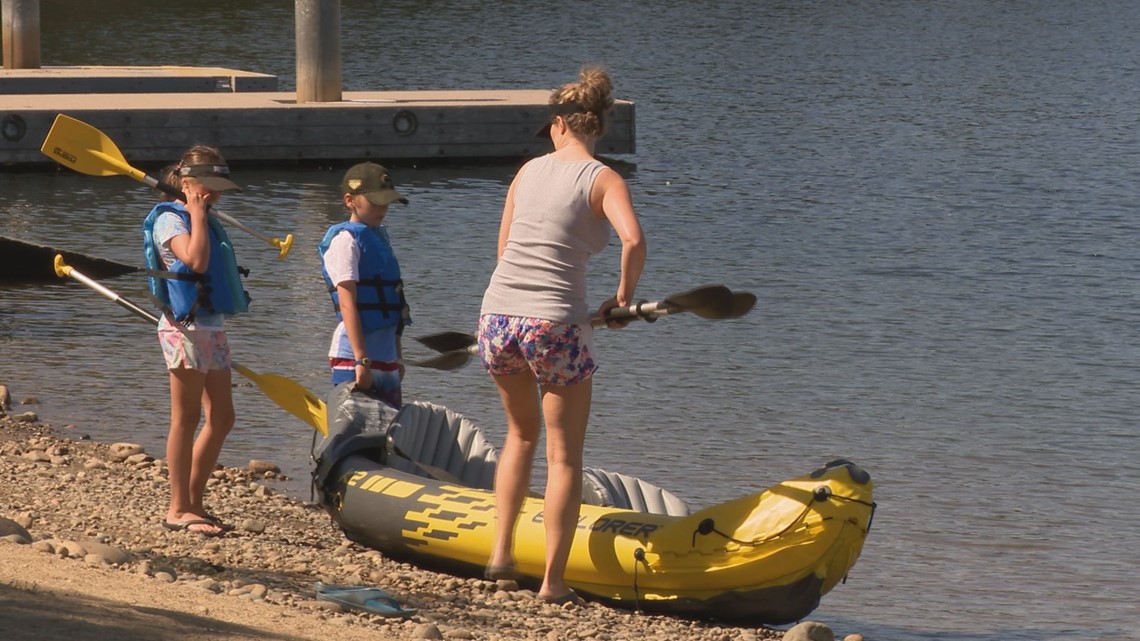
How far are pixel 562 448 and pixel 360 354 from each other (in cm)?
115

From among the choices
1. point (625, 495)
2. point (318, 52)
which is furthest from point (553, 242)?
point (318, 52)

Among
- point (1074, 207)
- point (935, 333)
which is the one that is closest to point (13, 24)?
point (1074, 207)

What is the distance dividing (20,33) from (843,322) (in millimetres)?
15513

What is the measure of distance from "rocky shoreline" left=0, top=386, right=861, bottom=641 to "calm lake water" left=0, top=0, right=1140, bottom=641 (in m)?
0.83

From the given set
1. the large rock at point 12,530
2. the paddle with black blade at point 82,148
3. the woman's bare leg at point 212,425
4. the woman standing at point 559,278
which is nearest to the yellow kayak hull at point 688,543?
the woman standing at point 559,278

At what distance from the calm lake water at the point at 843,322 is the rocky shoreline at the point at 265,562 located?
0.83 metres

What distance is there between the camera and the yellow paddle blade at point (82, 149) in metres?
7.51

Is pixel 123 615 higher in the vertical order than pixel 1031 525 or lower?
higher

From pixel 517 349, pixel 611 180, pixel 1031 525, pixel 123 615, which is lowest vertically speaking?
pixel 1031 525

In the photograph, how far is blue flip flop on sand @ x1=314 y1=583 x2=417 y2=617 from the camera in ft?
17.6

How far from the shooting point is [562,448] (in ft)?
18.2

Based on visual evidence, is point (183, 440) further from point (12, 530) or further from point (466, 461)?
point (466, 461)

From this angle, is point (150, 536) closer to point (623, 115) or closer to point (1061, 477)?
point (1061, 477)

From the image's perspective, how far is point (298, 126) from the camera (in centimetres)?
1905
